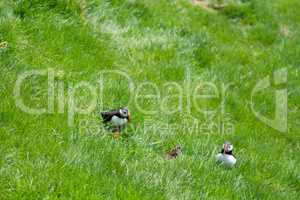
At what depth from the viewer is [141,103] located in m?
9.40

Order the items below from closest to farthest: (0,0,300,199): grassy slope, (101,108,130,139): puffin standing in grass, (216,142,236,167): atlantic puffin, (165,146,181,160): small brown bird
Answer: (0,0,300,199): grassy slope → (101,108,130,139): puffin standing in grass → (165,146,181,160): small brown bird → (216,142,236,167): atlantic puffin

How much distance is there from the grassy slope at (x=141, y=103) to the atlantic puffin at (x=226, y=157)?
18cm

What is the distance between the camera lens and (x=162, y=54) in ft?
38.6

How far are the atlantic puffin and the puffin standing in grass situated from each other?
155cm

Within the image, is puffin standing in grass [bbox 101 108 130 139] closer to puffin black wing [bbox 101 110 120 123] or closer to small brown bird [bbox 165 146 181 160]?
puffin black wing [bbox 101 110 120 123]

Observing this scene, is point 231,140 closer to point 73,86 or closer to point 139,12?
point 73,86

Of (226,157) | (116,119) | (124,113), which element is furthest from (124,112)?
(226,157)

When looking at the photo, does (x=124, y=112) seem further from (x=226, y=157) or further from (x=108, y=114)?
(x=226, y=157)

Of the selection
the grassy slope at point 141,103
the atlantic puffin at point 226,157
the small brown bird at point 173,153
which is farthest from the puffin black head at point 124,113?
the atlantic puffin at point 226,157

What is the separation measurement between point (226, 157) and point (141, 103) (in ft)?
5.87

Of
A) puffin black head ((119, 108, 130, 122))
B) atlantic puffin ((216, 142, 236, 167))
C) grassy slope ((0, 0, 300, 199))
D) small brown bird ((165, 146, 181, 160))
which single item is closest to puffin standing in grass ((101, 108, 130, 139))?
puffin black head ((119, 108, 130, 122))

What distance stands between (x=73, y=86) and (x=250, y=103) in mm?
4394

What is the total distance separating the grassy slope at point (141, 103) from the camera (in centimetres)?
687

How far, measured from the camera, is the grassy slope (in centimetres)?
687
